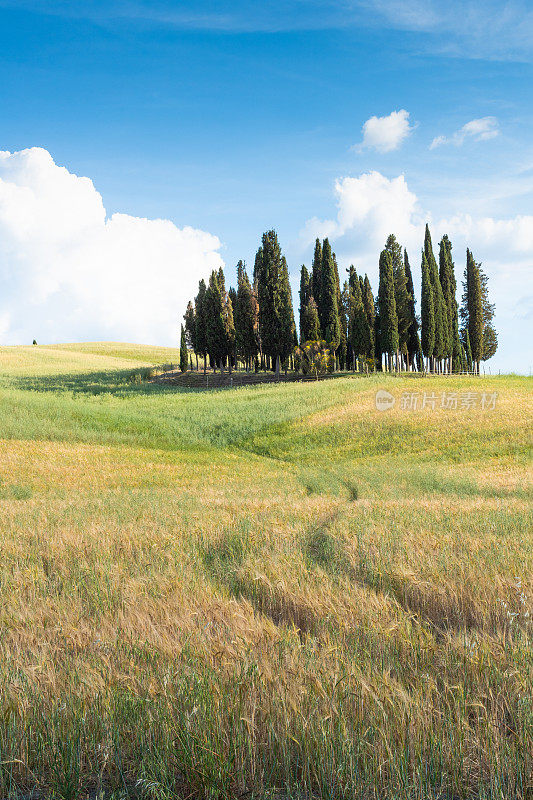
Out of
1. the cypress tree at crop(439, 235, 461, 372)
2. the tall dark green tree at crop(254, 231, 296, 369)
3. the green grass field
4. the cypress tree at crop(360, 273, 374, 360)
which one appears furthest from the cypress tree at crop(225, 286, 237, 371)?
the green grass field

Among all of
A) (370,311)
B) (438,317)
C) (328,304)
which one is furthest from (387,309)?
(370,311)

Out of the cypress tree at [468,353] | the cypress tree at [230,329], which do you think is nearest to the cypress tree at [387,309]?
the cypress tree at [468,353]

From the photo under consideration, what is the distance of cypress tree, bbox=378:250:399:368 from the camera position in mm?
53000

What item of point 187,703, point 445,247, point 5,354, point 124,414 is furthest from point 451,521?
point 5,354

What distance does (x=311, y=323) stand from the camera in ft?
Answer: 188

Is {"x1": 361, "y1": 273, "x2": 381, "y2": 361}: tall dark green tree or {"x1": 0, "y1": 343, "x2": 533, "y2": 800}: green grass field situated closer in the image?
{"x1": 0, "y1": 343, "x2": 533, "y2": 800}: green grass field

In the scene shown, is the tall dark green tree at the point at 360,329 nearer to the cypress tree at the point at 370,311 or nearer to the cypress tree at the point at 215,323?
the cypress tree at the point at 370,311

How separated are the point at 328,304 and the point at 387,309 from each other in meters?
7.92

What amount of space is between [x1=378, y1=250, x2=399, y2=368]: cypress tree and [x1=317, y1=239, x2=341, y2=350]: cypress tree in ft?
19.2

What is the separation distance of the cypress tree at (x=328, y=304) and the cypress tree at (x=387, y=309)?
5.86m

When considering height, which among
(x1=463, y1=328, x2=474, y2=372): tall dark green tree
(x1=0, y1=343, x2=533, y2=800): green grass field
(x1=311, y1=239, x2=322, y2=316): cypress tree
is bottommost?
(x1=0, y1=343, x2=533, y2=800): green grass field

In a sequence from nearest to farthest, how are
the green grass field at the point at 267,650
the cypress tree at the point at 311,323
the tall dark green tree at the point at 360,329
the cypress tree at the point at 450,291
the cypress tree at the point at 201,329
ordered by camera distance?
1. the green grass field at the point at 267,650
2. the tall dark green tree at the point at 360,329
3. the cypress tree at the point at 311,323
4. the cypress tree at the point at 450,291
5. the cypress tree at the point at 201,329

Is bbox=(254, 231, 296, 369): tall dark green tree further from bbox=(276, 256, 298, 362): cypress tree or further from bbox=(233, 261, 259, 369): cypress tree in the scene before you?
bbox=(233, 261, 259, 369): cypress tree

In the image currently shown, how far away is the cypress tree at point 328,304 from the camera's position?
56812 millimetres
